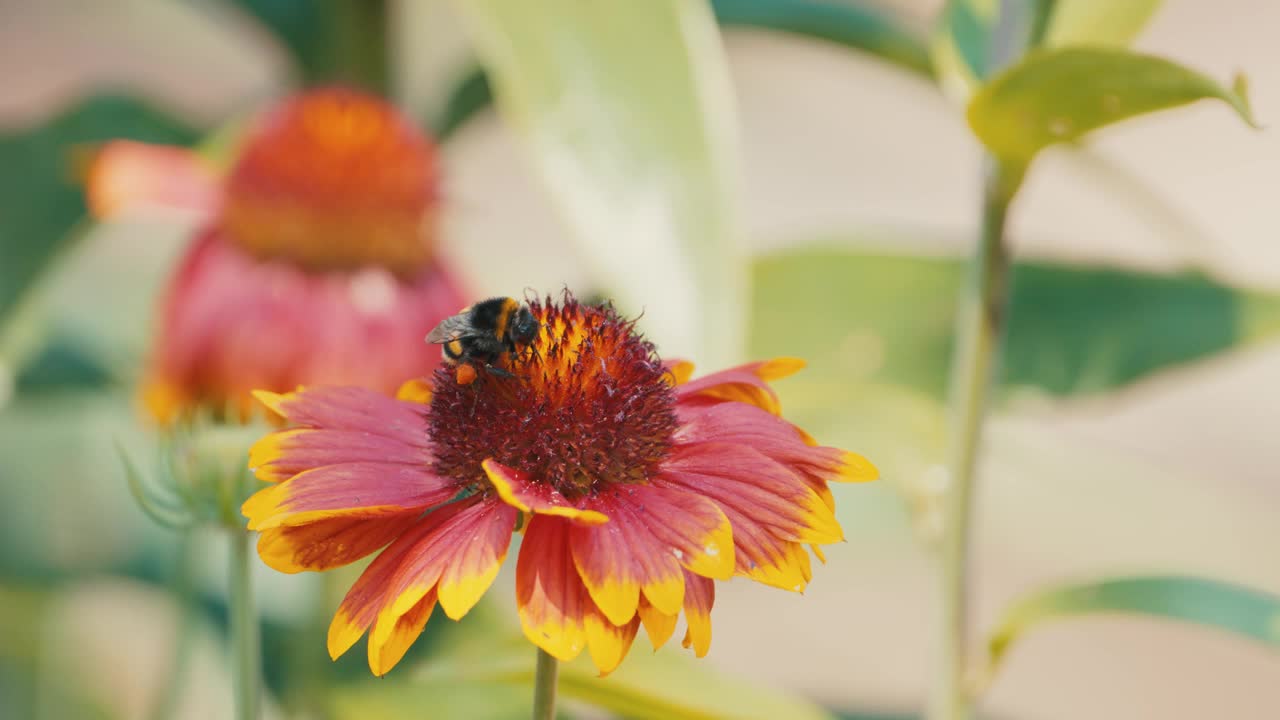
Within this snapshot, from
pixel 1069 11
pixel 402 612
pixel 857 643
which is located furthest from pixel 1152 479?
pixel 402 612

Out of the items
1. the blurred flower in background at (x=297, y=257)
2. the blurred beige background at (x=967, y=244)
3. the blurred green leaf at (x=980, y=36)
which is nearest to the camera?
the blurred green leaf at (x=980, y=36)

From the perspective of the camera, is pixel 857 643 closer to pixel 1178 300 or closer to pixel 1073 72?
pixel 1178 300

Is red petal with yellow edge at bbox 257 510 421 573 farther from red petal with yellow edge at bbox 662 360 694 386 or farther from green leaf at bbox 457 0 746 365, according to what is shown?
green leaf at bbox 457 0 746 365

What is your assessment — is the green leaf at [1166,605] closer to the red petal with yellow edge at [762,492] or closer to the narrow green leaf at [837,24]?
the red petal with yellow edge at [762,492]

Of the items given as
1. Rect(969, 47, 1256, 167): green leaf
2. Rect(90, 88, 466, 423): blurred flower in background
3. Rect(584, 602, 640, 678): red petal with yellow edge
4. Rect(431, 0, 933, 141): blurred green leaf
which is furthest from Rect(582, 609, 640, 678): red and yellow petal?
Rect(431, 0, 933, 141): blurred green leaf

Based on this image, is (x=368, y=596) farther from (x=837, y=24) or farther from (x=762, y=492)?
(x=837, y=24)

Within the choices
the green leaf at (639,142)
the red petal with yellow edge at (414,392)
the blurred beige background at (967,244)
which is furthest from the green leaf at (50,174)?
the red petal with yellow edge at (414,392)

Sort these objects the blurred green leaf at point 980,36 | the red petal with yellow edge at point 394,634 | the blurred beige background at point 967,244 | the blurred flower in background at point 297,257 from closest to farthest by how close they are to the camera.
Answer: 1. the red petal with yellow edge at point 394,634
2. the blurred green leaf at point 980,36
3. the blurred flower in background at point 297,257
4. the blurred beige background at point 967,244
